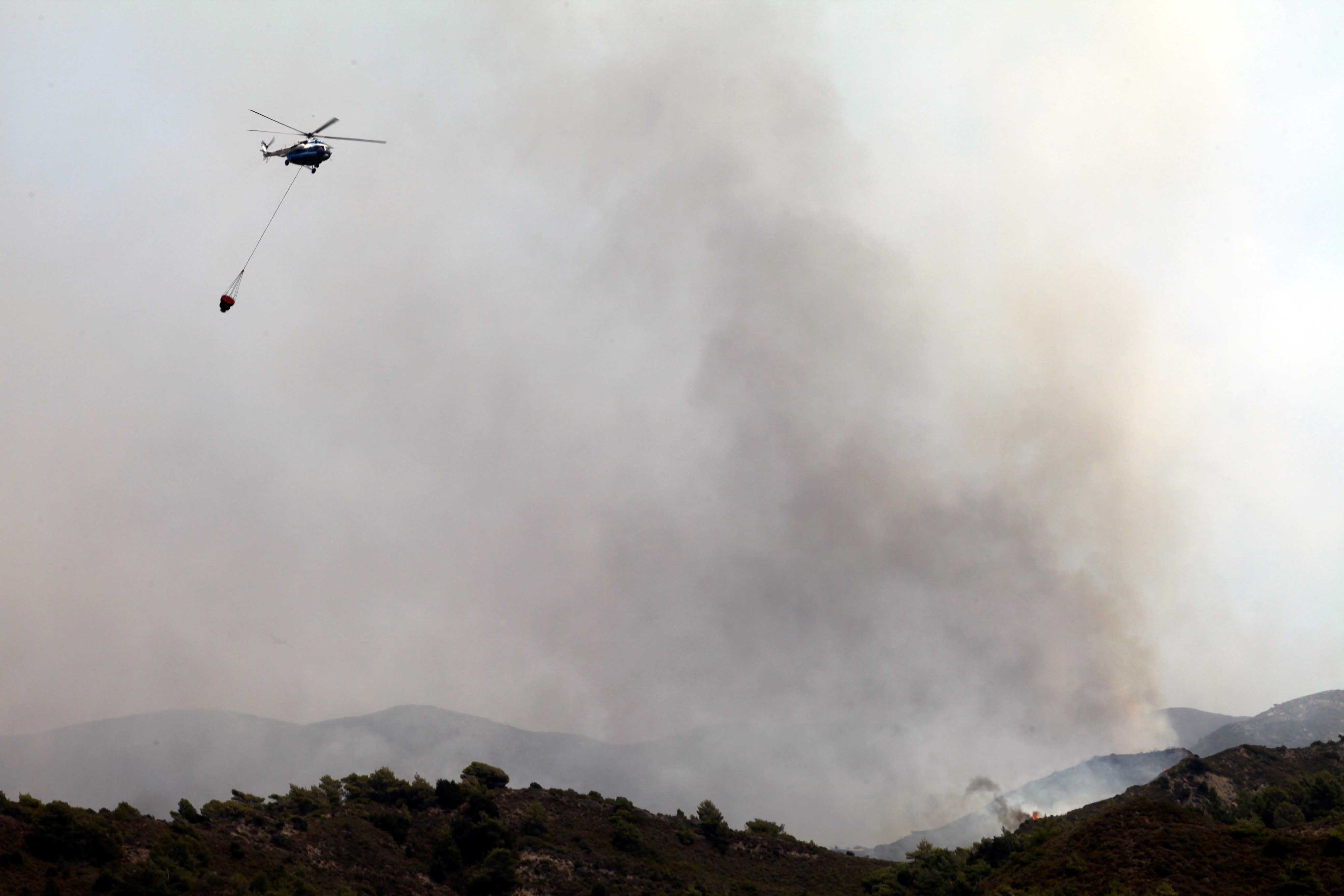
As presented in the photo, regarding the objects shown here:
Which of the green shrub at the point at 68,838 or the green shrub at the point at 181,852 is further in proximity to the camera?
the green shrub at the point at 181,852

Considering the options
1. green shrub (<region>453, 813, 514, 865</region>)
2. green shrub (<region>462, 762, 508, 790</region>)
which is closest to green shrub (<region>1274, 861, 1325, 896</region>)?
green shrub (<region>453, 813, 514, 865</region>)

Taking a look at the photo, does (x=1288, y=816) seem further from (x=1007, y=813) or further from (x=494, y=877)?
(x=1007, y=813)

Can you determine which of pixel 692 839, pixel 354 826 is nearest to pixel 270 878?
pixel 354 826

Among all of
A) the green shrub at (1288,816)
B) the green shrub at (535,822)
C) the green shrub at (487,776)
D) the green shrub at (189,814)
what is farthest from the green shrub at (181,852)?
the green shrub at (1288,816)

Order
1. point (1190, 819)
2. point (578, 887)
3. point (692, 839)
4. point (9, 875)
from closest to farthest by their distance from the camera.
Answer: point (9, 875) < point (1190, 819) < point (578, 887) < point (692, 839)

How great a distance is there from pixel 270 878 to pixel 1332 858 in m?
63.0

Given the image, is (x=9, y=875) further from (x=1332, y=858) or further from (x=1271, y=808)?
(x=1271, y=808)

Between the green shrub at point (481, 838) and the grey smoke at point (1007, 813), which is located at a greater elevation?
the grey smoke at point (1007, 813)

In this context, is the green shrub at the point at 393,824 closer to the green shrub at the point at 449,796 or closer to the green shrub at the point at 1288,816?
the green shrub at the point at 449,796

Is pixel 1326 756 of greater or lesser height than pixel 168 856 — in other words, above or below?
above

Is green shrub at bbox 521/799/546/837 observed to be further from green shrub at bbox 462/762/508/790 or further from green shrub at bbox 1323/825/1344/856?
green shrub at bbox 1323/825/1344/856

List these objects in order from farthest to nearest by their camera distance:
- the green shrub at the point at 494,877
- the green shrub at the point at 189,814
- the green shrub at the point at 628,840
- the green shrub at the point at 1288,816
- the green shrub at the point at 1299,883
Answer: the green shrub at the point at 628,840
the green shrub at the point at 1288,816
the green shrub at the point at 494,877
the green shrub at the point at 189,814
the green shrub at the point at 1299,883

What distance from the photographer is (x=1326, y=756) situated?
77625 millimetres

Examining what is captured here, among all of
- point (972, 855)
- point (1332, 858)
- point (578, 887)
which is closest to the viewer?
point (1332, 858)
